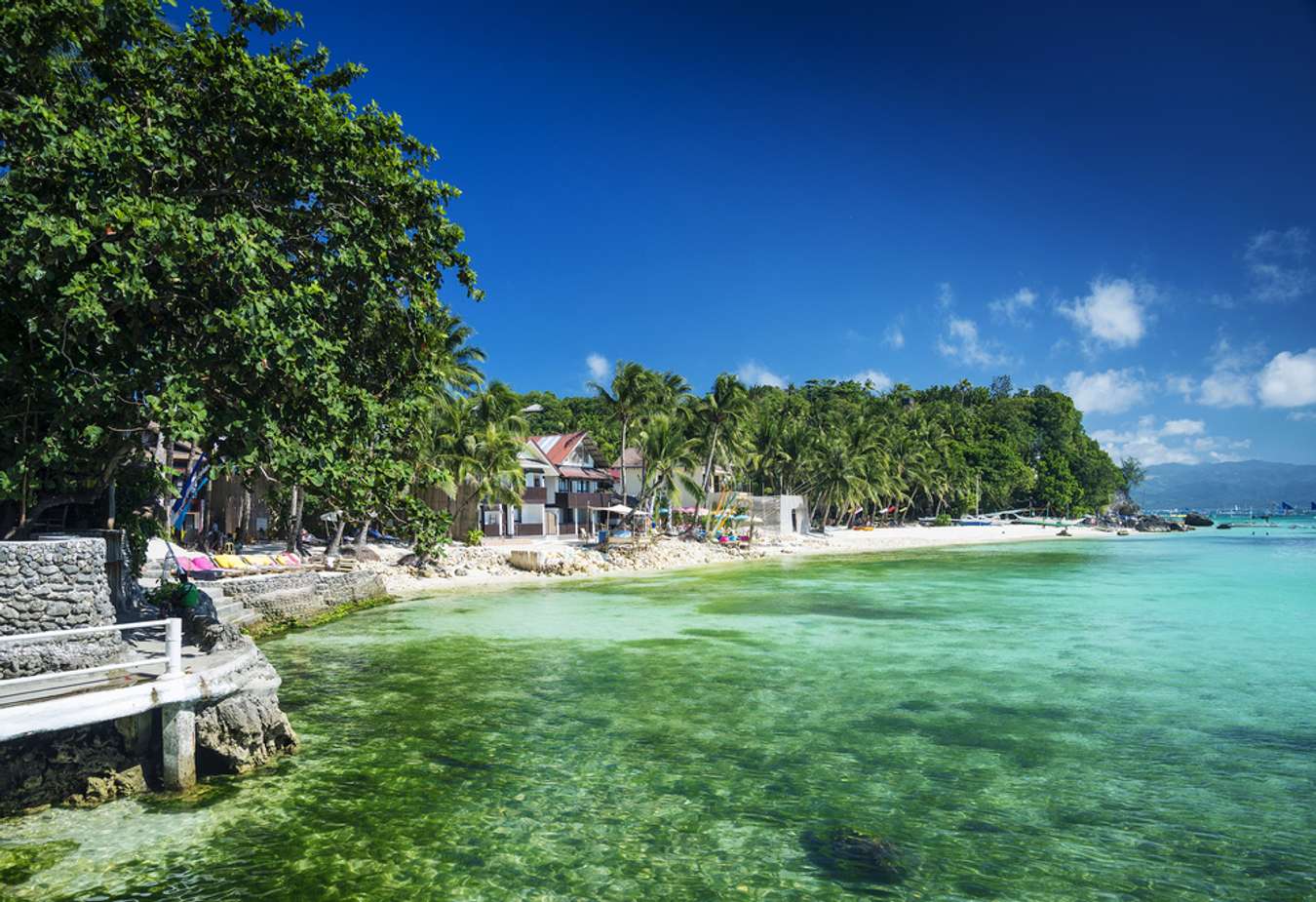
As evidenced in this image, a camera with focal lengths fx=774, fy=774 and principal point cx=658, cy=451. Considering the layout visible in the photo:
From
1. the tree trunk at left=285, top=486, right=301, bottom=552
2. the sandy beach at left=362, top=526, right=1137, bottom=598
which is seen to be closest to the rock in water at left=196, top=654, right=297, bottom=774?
the sandy beach at left=362, top=526, right=1137, bottom=598

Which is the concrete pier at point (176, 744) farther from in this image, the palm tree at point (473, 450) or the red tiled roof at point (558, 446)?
the red tiled roof at point (558, 446)

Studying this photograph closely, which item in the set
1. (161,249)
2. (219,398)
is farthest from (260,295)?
(219,398)

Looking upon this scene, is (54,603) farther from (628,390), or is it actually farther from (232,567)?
(628,390)

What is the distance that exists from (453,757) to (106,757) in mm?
3961

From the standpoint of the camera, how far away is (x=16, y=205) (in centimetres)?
959

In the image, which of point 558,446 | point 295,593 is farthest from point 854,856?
point 558,446

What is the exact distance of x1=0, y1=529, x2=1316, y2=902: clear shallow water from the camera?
24.1 feet

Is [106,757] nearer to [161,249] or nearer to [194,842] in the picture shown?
[194,842]

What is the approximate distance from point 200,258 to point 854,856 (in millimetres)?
10924

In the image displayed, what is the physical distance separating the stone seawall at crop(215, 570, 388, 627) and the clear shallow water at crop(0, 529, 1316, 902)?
191 centimetres

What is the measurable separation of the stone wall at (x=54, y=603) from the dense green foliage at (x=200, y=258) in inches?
50.4

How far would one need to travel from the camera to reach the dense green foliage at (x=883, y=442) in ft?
190

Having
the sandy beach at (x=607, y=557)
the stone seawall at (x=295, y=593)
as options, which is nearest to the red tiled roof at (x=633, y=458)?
the sandy beach at (x=607, y=557)

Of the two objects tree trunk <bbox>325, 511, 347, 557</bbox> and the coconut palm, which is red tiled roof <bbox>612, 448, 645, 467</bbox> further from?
tree trunk <bbox>325, 511, 347, 557</bbox>
